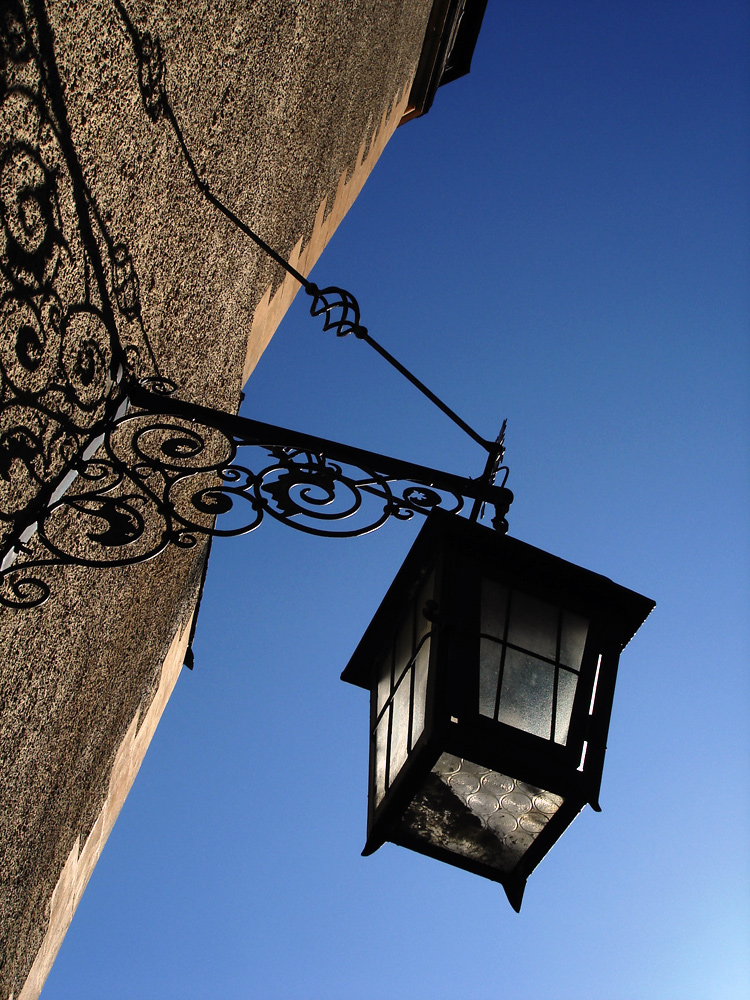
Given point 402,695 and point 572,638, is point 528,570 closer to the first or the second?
point 572,638

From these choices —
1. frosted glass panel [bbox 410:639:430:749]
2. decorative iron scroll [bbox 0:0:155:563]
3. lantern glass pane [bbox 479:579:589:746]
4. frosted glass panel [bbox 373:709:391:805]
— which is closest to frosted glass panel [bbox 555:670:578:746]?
lantern glass pane [bbox 479:579:589:746]

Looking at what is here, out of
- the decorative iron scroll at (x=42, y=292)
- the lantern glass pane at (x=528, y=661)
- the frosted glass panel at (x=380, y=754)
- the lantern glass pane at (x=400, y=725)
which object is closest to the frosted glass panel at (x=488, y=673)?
the lantern glass pane at (x=528, y=661)

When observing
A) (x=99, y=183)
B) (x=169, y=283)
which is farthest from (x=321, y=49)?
(x=99, y=183)

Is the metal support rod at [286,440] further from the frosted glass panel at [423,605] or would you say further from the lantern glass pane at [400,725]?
the lantern glass pane at [400,725]

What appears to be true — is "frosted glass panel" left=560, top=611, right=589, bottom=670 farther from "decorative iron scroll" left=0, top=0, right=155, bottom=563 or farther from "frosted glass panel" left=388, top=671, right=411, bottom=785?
"decorative iron scroll" left=0, top=0, right=155, bottom=563

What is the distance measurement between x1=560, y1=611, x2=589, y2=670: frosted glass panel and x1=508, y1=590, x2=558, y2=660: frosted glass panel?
0.03 m

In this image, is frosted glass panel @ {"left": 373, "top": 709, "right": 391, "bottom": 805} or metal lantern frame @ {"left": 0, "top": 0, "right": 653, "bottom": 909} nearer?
metal lantern frame @ {"left": 0, "top": 0, "right": 653, "bottom": 909}

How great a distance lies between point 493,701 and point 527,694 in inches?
4.6

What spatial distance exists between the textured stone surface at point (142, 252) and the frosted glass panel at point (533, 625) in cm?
125

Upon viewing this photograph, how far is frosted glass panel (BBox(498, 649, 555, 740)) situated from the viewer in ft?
6.79

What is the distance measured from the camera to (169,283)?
264 centimetres

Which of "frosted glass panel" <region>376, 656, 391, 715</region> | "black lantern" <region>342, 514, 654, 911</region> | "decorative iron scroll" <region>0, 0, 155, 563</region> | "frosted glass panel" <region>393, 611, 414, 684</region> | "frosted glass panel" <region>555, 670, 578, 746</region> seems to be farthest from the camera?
"frosted glass panel" <region>376, 656, 391, 715</region>

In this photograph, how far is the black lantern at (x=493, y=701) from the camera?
200cm

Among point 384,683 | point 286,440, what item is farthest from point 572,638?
point 286,440
